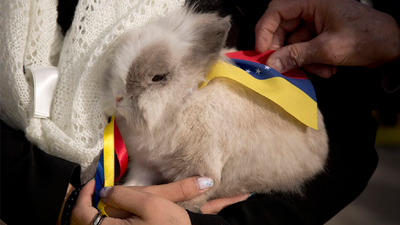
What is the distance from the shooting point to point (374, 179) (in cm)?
214

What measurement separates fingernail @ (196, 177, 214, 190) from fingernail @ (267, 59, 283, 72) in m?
0.39

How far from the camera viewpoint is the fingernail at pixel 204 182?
802mm

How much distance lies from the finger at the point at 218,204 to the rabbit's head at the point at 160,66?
291 millimetres

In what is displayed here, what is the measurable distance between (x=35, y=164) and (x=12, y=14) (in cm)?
43

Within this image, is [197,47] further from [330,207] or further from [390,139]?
[390,139]

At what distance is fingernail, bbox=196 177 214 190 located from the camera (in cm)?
80

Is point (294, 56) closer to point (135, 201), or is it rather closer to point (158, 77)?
point (158, 77)

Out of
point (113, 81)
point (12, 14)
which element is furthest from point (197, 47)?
point (12, 14)

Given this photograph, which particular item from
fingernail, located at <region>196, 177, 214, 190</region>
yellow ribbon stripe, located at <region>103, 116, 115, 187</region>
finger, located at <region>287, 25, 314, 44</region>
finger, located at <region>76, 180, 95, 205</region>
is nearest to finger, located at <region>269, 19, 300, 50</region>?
finger, located at <region>287, 25, 314, 44</region>

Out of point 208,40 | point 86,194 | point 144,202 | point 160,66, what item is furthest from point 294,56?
point 86,194

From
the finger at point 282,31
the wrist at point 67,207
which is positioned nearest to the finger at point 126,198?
the wrist at point 67,207

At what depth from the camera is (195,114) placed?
82cm

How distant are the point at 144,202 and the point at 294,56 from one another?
608 millimetres

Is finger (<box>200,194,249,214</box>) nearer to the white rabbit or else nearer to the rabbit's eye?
the white rabbit
